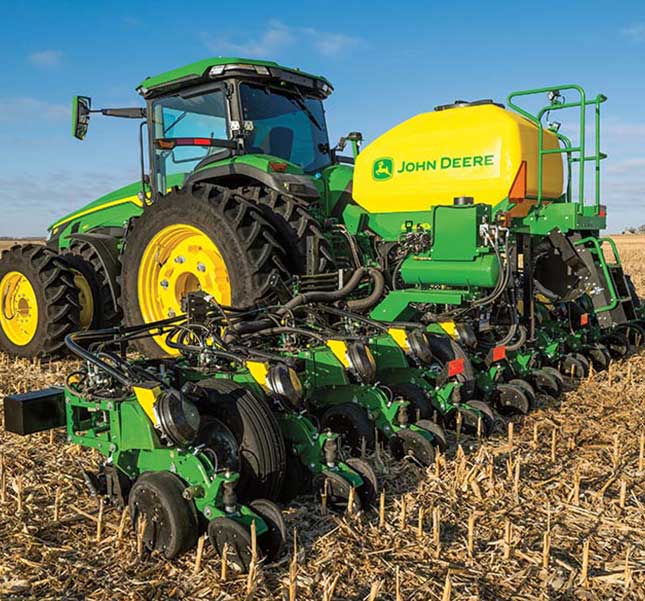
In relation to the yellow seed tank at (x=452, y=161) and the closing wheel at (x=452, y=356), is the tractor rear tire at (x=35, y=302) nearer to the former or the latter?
the yellow seed tank at (x=452, y=161)

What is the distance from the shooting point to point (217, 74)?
5672 millimetres

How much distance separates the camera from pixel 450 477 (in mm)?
3453

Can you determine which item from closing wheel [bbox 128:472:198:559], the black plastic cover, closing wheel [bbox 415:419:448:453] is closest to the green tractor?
closing wheel [bbox 415:419:448:453]

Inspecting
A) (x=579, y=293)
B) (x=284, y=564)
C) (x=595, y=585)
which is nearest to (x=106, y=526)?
(x=284, y=564)

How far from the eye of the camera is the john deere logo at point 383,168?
Result: 5668 mm

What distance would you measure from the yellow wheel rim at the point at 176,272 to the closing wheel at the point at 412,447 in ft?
6.22

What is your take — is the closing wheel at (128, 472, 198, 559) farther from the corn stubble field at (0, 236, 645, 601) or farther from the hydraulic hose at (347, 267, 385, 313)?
the hydraulic hose at (347, 267, 385, 313)

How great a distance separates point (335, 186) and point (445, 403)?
260cm

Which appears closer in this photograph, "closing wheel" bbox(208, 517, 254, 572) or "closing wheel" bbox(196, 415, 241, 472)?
"closing wheel" bbox(208, 517, 254, 572)

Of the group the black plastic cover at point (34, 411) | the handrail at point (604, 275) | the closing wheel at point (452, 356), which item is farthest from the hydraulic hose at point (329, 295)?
the handrail at point (604, 275)

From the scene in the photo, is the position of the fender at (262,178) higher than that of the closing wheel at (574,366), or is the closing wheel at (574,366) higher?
the fender at (262,178)

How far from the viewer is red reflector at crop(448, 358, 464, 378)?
421 centimetres

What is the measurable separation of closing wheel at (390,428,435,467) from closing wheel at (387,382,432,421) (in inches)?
12.5

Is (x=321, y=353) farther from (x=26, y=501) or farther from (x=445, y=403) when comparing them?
(x=26, y=501)
